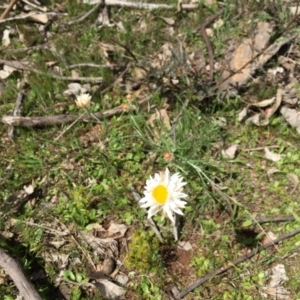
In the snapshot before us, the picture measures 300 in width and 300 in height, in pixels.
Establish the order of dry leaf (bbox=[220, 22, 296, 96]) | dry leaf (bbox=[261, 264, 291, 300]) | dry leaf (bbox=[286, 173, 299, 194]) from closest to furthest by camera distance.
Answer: dry leaf (bbox=[261, 264, 291, 300]) < dry leaf (bbox=[286, 173, 299, 194]) < dry leaf (bbox=[220, 22, 296, 96])

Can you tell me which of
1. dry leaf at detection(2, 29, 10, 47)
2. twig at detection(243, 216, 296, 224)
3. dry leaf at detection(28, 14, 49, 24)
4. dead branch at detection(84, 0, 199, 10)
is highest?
dead branch at detection(84, 0, 199, 10)

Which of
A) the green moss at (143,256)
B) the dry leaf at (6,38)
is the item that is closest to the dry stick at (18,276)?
the green moss at (143,256)

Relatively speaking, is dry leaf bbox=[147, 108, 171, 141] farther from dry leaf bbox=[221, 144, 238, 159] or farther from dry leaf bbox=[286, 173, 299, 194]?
dry leaf bbox=[286, 173, 299, 194]

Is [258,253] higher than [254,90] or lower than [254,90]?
lower

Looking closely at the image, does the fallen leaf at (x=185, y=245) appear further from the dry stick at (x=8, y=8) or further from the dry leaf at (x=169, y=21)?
the dry stick at (x=8, y=8)

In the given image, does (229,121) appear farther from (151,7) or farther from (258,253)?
(151,7)

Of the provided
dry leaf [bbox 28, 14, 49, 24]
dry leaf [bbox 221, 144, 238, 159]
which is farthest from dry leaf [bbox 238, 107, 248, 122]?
dry leaf [bbox 28, 14, 49, 24]

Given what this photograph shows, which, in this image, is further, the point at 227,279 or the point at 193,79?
the point at 193,79

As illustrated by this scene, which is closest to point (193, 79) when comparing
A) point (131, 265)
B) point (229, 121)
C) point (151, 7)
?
point (229, 121)
